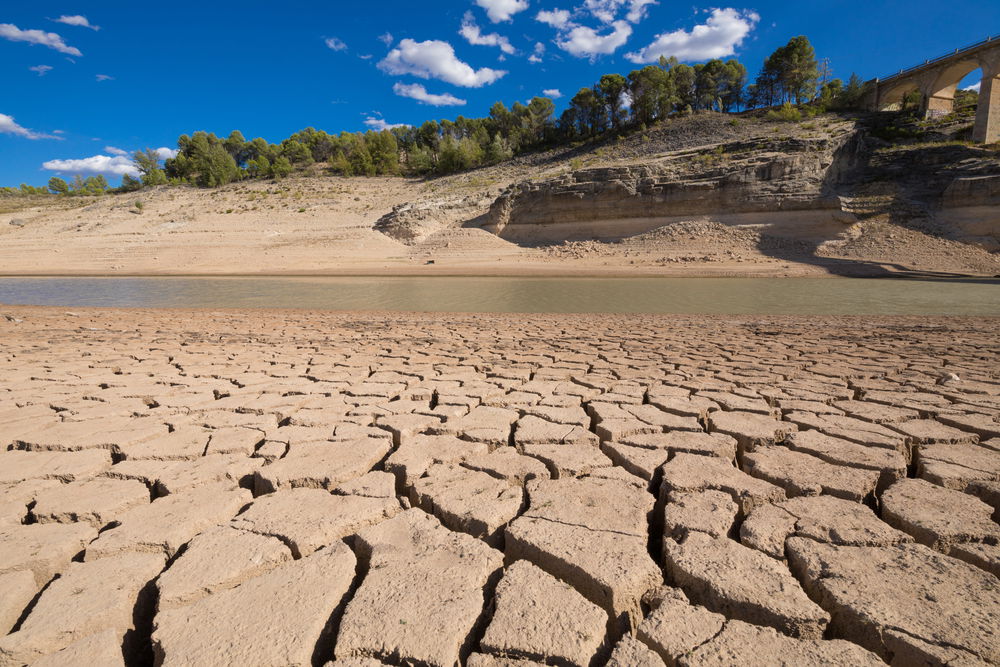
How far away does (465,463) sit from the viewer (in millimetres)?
1954

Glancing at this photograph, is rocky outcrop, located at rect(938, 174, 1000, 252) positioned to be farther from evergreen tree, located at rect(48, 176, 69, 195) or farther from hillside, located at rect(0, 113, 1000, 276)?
evergreen tree, located at rect(48, 176, 69, 195)

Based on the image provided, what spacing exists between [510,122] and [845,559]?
44.1 m

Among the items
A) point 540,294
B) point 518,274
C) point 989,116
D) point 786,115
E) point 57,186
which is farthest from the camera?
point 57,186

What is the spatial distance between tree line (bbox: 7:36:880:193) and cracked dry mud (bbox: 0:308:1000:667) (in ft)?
110

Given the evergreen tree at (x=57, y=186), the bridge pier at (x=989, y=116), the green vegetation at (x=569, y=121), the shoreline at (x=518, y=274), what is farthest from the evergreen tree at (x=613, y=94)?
the evergreen tree at (x=57, y=186)

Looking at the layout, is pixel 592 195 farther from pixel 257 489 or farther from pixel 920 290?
pixel 257 489

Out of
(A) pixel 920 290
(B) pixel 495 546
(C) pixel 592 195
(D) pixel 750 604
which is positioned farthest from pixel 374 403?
(C) pixel 592 195

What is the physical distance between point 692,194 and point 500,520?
21129 millimetres

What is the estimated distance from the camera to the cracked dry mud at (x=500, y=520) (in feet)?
3.50

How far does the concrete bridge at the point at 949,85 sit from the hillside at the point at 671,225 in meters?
1.42

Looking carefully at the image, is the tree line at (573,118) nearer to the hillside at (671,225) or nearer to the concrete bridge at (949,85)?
the concrete bridge at (949,85)

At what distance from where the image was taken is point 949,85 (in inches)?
1015

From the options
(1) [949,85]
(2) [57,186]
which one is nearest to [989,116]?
(1) [949,85]

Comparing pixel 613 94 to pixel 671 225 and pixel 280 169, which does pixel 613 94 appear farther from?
pixel 280 169
